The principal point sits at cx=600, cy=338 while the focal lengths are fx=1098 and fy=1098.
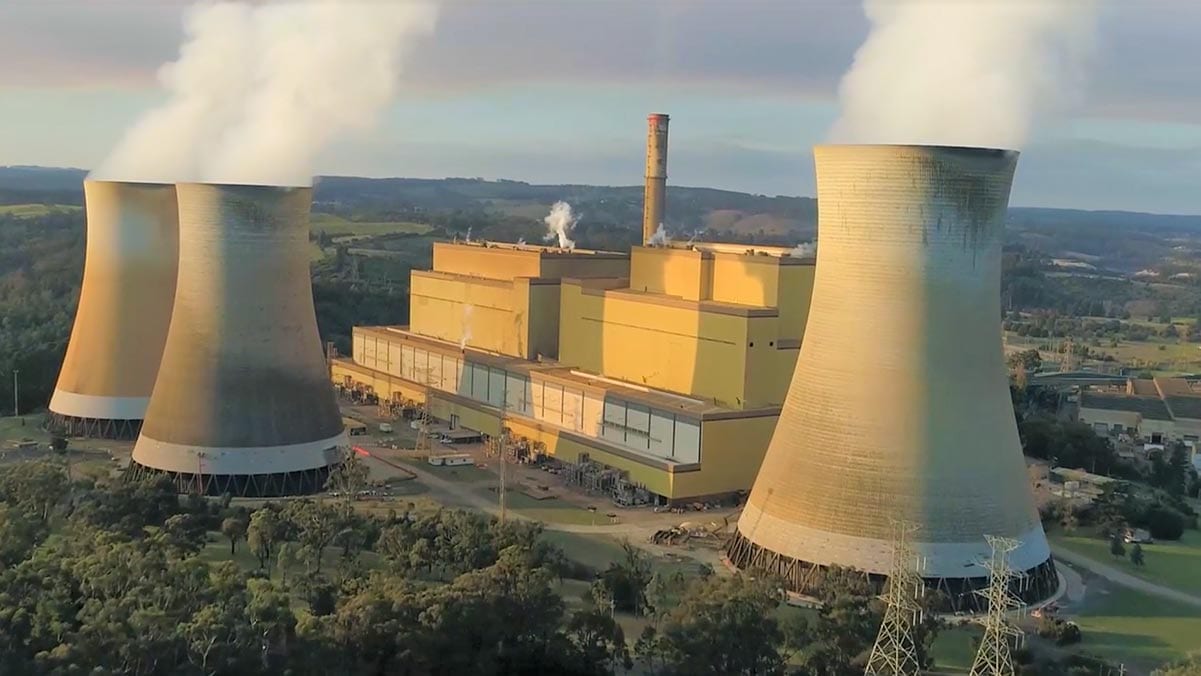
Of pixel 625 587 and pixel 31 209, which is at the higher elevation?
pixel 31 209

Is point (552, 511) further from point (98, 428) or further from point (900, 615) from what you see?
point (98, 428)

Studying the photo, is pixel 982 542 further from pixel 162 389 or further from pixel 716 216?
pixel 716 216

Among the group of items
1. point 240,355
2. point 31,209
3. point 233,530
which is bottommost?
point 233,530

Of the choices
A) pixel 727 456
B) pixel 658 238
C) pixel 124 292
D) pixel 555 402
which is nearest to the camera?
pixel 727 456

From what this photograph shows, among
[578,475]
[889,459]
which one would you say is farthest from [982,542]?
[578,475]

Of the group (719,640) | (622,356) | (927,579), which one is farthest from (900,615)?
(622,356)

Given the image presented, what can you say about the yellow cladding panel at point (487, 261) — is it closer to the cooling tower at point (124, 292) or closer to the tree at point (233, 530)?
the cooling tower at point (124, 292)
